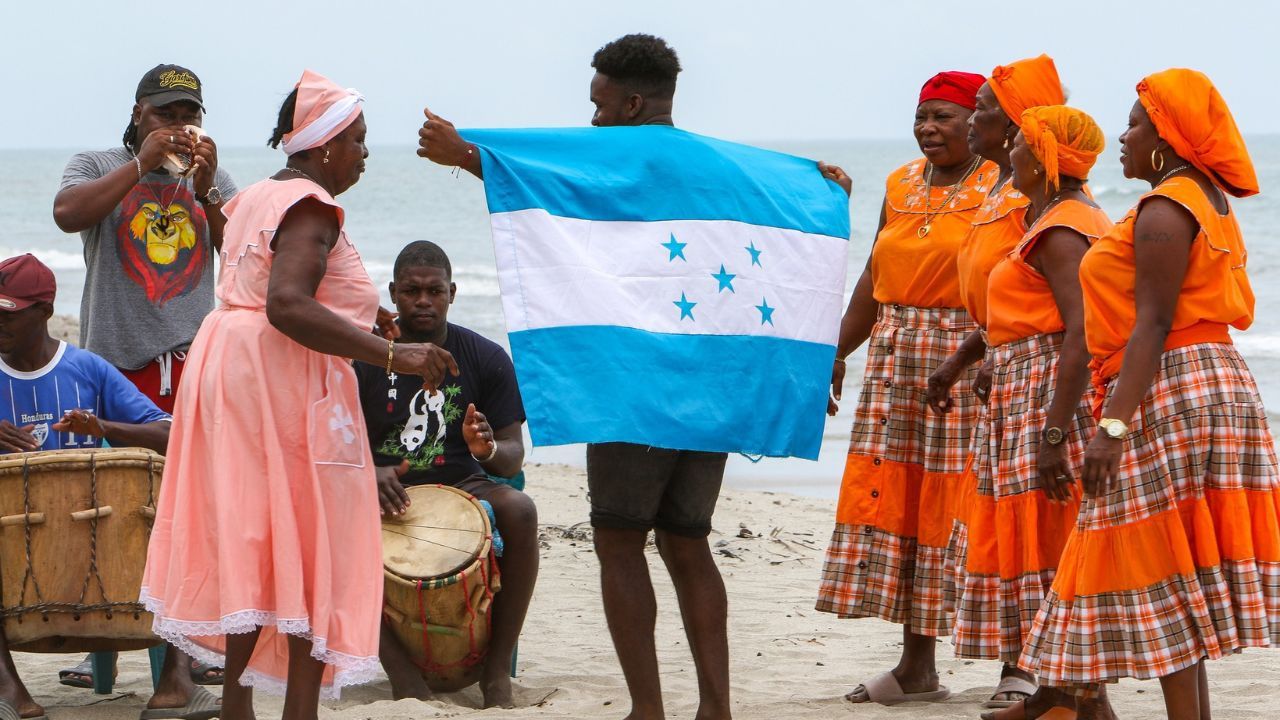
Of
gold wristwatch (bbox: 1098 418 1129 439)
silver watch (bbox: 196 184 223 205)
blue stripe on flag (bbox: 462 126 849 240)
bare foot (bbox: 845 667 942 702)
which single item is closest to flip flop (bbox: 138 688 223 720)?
silver watch (bbox: 196 184 223 205)

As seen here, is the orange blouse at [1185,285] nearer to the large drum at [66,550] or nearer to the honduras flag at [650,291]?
the honduras flag at [650,291]

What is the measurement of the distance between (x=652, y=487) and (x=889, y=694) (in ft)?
4.98

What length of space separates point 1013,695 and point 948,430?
1.01 metres

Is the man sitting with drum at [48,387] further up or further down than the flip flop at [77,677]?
further up

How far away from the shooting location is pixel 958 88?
5.49m

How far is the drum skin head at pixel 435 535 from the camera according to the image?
552 centimetres

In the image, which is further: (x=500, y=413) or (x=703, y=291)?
(x=500, y=413)

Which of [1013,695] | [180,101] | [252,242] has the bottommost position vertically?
[1013,695]

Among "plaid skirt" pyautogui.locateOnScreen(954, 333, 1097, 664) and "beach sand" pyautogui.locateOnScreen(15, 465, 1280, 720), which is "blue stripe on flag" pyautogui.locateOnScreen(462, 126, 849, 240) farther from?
"beach sand" pyautogui.locateOnScreen(15, 465, 1280, 720)

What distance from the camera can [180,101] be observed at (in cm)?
562

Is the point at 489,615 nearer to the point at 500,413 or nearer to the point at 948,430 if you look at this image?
the point at 500,413

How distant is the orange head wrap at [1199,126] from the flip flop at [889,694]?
7.44ft

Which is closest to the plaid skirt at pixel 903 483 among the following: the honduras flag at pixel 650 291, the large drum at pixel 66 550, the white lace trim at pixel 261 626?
the honduras flag at pixel 650 291

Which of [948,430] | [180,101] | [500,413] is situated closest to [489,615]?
[500,413]
